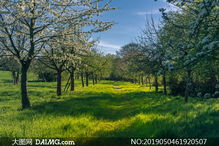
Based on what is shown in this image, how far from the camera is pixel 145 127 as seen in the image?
19.7 ft

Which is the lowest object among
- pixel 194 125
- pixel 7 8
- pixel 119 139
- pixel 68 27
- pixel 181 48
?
pixel 119 139

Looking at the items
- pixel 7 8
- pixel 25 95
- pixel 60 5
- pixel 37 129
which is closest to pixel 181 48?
pixel 37 129

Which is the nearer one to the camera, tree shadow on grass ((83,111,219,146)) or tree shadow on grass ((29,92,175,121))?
tree shadow on grass ((83,111,219,146))

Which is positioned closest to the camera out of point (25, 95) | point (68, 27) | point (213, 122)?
point (213, 122)

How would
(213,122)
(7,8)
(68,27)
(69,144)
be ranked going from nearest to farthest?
(69,144)
(213,122)
(7,8)
(68,27)

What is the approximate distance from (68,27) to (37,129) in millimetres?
6796

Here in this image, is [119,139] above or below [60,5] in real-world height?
below

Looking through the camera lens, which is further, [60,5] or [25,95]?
[25,95]

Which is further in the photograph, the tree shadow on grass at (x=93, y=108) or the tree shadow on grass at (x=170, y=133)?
the tree shadow on grass at (x=93, y=108)

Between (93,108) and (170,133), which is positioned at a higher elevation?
(170,133)

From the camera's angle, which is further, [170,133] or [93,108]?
[93,108]

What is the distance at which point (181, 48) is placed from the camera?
5.61m

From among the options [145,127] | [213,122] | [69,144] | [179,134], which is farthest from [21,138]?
[213,122]

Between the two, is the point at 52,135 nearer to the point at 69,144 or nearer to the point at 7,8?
the point at 69,144
